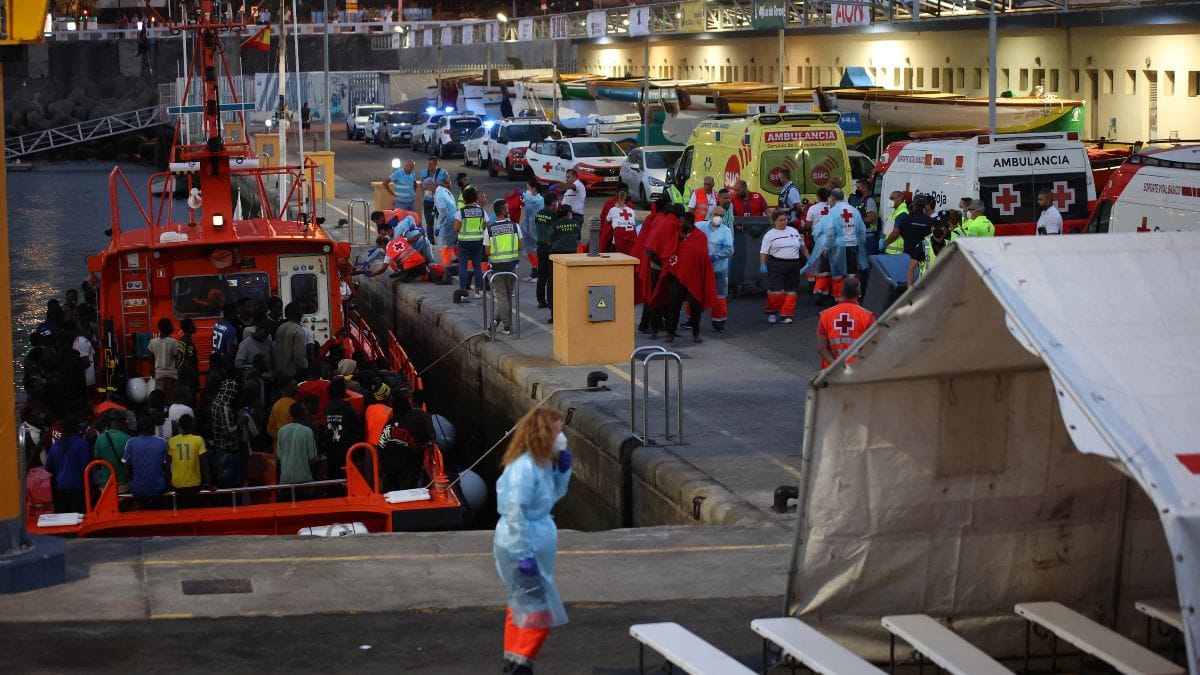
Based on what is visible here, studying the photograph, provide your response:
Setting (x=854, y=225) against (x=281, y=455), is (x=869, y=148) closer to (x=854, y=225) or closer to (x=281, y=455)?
(x=854, y=225)

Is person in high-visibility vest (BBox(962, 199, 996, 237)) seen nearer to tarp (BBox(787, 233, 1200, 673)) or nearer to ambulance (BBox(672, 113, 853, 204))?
ambulance (BBox(672, 113, 853, 204))

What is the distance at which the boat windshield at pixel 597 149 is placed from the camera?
41.4 m

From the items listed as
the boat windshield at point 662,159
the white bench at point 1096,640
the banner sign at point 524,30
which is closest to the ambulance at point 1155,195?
the white bench at point 1096,640

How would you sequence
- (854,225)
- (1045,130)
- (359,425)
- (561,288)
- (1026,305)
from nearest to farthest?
(1026,305) → (359,425) → (561,288) → (854,225) → (1045,130)

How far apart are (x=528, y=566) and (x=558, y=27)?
70479 millimetres

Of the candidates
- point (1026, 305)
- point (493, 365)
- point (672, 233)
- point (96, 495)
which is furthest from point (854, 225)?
point (1026, 305)

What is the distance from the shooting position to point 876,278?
18.3 meters

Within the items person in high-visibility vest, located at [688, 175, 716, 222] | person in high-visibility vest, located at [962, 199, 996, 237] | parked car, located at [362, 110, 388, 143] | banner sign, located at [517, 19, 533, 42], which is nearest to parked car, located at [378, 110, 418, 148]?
parked car, located at [362, 110, 388, 143]

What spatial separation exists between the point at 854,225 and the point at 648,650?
47.1 feet

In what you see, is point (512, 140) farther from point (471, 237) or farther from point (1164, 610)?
point (1164, 610)

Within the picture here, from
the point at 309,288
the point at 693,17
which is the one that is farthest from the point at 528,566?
the point at 693,17

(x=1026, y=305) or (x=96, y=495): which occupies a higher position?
(x=1026, y=305)

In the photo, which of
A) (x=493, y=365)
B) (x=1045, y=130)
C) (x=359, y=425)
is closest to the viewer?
(x=359, y=425)

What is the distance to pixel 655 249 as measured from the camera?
19.4 m
